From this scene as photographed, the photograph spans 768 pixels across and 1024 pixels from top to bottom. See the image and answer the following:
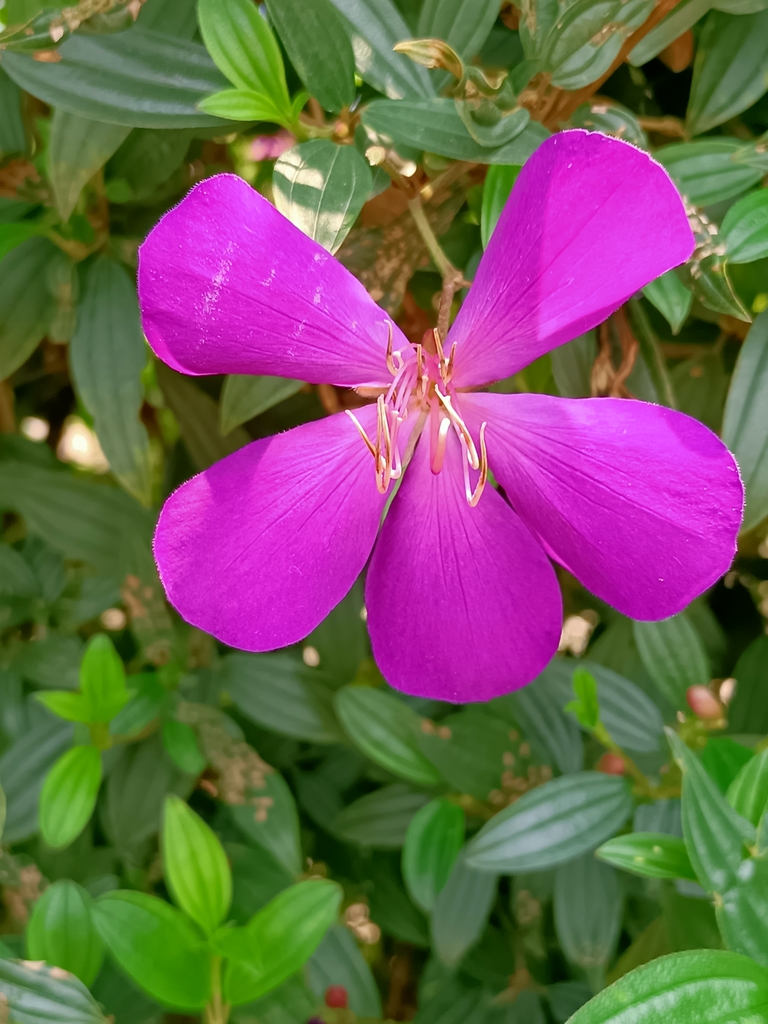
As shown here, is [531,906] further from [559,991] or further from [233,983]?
[233,983]

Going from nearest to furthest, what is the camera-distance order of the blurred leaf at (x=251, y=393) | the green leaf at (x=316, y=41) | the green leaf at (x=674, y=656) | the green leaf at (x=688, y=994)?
1. the green leaf at (x=688, y=994)
2. the green leaf at (x=316, y=41)
3. the blurred leaf at (x=251, y=393)
4. the green leaf at (x=674, y=656)

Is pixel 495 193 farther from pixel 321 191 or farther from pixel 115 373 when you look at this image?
pixel 115 373

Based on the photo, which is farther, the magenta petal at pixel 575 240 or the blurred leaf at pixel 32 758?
the blurred leaf at pixel 32 758

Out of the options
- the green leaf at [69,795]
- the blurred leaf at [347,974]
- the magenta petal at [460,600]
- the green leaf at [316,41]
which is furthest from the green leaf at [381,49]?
the blurred leaf at [347,974]

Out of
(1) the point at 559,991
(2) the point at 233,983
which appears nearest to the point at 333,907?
(2) the point at 233,983

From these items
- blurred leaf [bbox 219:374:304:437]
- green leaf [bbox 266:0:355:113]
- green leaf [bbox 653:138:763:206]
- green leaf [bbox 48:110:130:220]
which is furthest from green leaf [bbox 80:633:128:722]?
green leaf [bbox 653:138:763:206]

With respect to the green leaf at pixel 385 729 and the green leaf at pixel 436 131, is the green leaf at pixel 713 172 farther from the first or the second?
the green leaf at pixel 385 729

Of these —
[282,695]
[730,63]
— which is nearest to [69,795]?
[282,695]
